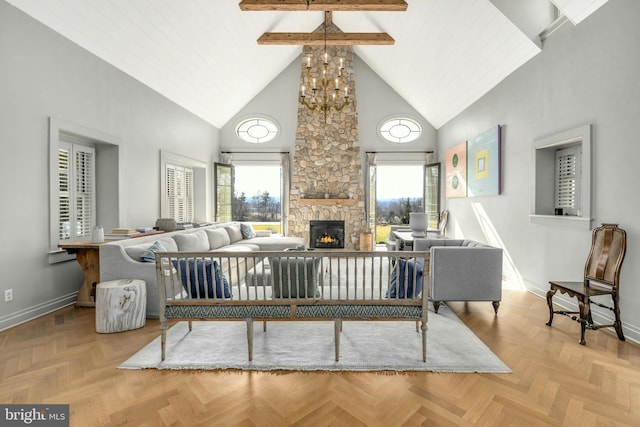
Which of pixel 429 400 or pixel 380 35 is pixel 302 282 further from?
pixel 380 35

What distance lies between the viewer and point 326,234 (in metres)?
8.64

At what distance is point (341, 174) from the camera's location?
28.7ft

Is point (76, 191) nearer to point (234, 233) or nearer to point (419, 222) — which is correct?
point (234, 233)

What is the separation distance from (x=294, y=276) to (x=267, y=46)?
20.5ft

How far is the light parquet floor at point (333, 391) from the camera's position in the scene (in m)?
1.97

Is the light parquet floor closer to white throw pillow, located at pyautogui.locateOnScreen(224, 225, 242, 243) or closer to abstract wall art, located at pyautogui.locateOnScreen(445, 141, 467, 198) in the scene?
white throw pillow, located at pyautogui.locateOnScreen(224, 225, 242, 243)

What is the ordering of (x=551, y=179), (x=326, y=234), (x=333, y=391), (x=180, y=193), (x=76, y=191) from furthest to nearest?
(x=326, y=234)
(x=180, y=193)
(x=551, y=179)
(x=76, y=191)
(x=333, y=391)

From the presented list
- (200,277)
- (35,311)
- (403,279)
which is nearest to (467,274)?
(403,279)

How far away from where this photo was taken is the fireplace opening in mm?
8625

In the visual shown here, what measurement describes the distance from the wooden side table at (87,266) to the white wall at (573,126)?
5.22m

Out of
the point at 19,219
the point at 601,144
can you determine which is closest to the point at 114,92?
the point at 19,219

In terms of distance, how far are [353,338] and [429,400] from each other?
40.5 inches

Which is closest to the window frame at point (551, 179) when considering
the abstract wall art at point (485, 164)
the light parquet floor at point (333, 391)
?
the abstract wall art at point (485, 164)

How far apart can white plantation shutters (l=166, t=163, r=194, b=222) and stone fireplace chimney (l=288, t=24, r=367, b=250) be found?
8.25 ft
